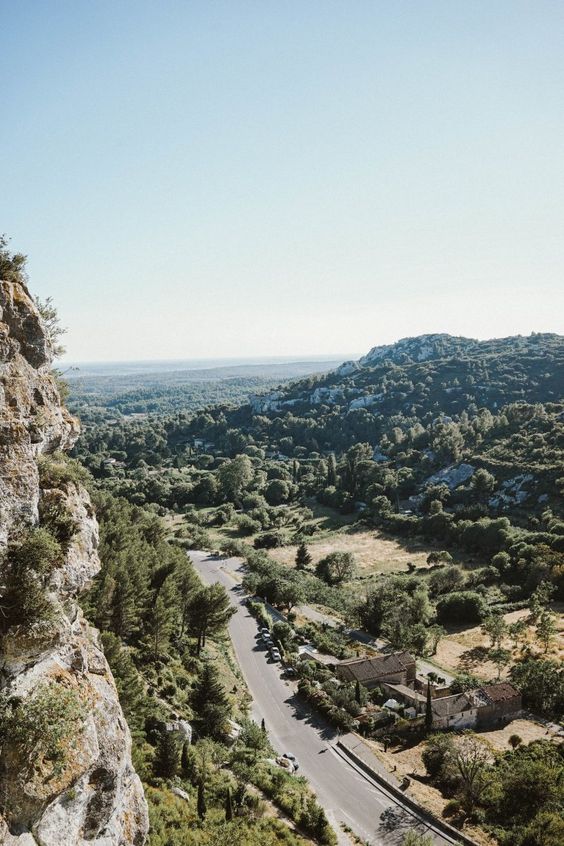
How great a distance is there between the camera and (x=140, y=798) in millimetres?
18609

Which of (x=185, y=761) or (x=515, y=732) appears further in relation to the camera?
(x=515, y=732)

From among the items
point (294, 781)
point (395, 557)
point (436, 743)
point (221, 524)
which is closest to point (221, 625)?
point (294, 781)

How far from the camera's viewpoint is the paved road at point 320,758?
30500 millimetres

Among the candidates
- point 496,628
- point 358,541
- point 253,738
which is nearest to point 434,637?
point 496,628

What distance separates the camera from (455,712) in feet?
145

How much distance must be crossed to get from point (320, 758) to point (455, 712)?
1428 cm

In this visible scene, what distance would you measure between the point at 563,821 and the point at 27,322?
120 feet

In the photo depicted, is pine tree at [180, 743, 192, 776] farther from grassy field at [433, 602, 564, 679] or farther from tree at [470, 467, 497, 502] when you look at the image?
tree at [470, 467, 497, 502]

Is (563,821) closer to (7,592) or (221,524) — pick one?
(7,592)

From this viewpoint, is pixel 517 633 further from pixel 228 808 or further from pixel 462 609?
pixel 228 808

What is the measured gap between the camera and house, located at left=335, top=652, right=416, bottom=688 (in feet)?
166

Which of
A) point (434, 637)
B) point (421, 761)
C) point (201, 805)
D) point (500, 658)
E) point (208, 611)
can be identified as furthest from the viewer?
point (434, 637)

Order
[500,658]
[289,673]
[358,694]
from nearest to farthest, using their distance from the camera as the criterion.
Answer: [358,694] < [289,673] < [500,658]

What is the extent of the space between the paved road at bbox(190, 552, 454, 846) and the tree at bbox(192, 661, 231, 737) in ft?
18.9
